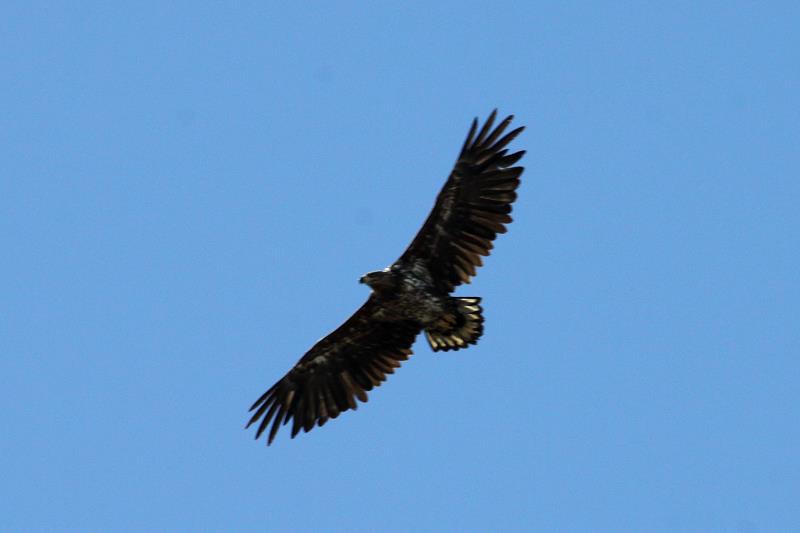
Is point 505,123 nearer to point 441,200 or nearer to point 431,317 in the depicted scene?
point 441,200

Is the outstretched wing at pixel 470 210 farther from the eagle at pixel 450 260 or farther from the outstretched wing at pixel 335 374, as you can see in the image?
the outstretched wing at pixel 335 374

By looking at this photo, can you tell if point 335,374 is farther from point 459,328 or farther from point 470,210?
point 470,210

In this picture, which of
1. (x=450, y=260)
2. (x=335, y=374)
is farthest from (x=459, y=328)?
(x=335, y=374)

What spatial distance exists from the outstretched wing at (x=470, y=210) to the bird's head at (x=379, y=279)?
10.2 inches

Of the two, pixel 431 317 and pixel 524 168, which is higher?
pixel 524 168

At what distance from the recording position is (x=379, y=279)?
62.7 ft

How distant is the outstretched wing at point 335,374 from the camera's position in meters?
20.0

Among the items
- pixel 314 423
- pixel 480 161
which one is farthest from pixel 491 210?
pixel 314 423

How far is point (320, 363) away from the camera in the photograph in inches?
800

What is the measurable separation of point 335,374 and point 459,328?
1920 millimetres

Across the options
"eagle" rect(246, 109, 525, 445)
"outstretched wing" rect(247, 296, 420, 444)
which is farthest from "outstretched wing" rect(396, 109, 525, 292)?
"outstretched wing" rect(247, 296, 420, 444)

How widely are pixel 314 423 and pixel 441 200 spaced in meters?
3.47

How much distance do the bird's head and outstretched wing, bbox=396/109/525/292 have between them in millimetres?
260

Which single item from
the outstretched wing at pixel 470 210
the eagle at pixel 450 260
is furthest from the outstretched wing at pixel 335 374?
the outstretched wing at pixel 470 210
